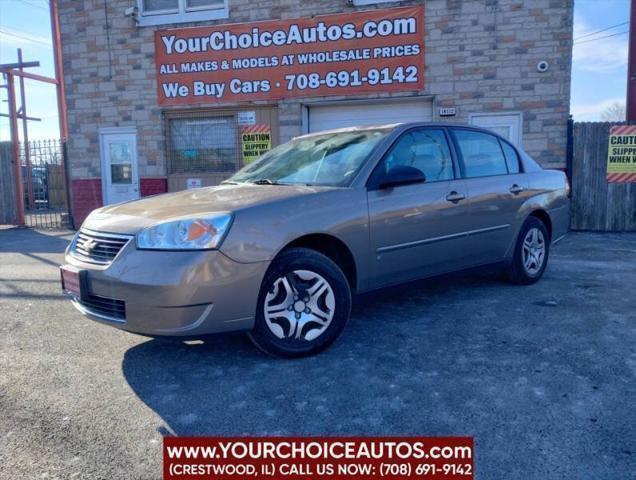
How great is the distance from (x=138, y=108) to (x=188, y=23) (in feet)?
6.63

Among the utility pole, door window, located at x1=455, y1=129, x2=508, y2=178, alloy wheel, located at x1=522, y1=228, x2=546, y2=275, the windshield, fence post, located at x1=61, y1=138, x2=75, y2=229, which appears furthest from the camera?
fence post, located at x1=61, y1=138, x2=75, y2=229

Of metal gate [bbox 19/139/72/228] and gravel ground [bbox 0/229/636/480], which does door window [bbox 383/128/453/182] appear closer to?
gravel ground [bbox 0/229/636/480]

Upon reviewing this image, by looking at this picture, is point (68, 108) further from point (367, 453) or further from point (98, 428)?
point (367, 453)

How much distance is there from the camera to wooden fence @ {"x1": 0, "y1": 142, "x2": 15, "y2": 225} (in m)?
12.6

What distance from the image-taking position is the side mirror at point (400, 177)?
3961 mm

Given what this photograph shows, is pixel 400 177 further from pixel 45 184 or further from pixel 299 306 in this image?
pixel 45 184

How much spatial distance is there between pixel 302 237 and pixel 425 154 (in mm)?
1571

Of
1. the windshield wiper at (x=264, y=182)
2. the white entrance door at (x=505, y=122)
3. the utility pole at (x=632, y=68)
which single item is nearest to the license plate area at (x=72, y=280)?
the windshield wiper at (x=264, y=182)

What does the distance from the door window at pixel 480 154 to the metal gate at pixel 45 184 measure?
1004 cm

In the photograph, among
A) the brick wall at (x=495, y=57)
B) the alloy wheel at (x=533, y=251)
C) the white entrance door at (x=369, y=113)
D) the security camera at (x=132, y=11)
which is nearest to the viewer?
the alloy wheel at (x=533, y=251)

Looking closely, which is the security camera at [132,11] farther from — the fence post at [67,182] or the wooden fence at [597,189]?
the wooden fence at [597,189]

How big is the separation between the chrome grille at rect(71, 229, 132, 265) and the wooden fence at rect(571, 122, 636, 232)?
8721 mm

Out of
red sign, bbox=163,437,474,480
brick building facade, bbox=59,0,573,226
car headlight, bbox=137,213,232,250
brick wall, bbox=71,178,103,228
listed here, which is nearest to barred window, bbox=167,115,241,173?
brick building facade, bbox=59,0,573,226

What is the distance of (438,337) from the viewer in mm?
4000
